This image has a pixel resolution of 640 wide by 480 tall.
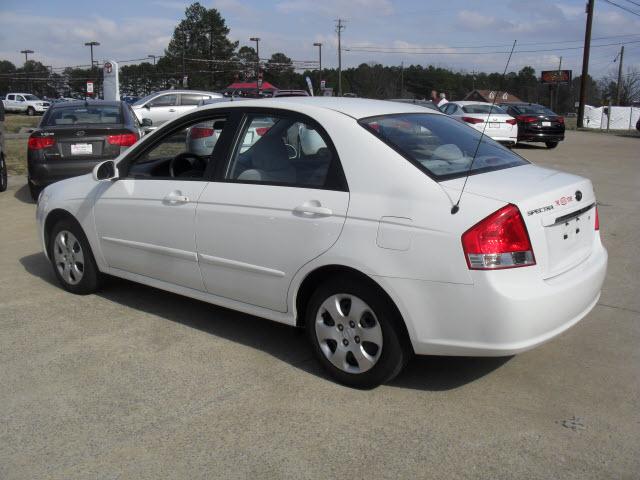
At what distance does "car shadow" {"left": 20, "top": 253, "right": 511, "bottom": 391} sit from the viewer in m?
3.95

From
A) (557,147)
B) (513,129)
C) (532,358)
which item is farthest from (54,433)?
(557,147)

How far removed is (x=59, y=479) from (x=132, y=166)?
268 cm

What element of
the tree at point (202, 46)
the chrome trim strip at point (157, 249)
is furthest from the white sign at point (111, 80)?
the tree at point (202, 46)

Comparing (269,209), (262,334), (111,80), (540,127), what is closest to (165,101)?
(111,80)

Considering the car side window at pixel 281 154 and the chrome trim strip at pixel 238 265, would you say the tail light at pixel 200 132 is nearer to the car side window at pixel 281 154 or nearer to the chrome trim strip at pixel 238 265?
the car side window at pixel 281 154

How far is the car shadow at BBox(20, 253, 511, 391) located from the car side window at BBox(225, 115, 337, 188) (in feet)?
3.73

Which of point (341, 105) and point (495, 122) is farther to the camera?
point (495, 122)

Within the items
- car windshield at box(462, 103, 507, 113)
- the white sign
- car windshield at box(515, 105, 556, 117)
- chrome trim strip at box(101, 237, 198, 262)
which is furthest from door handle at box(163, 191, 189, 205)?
the white sign

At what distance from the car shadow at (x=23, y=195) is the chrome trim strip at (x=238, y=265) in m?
7.04

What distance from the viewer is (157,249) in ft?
15.4

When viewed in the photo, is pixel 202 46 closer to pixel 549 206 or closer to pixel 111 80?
pixel 111 80

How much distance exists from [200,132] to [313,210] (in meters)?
1.96

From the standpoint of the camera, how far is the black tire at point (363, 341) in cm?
354

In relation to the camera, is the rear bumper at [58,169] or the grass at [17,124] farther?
the grass at [17,124]
